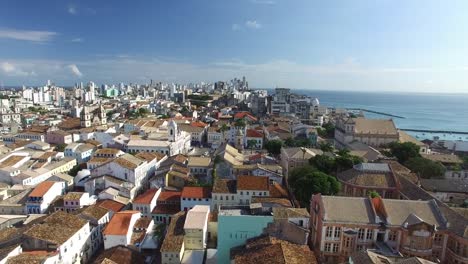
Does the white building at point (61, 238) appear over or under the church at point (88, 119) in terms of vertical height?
under

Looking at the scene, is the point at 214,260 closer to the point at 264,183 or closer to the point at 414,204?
Result: the point at 264,183

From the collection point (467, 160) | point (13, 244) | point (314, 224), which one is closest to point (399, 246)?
point (314, 224)

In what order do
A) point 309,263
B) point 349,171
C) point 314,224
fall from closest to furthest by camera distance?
point 309,263, point 314,224, point 349,171

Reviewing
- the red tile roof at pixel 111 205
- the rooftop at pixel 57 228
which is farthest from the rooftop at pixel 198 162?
the rooftop at pixel 57 228

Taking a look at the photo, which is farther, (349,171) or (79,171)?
(79,171)

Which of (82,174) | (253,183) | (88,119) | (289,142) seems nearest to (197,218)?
(253,183)

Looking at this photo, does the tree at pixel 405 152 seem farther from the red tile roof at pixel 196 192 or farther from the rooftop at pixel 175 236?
the rooftop at pixel 175 236
